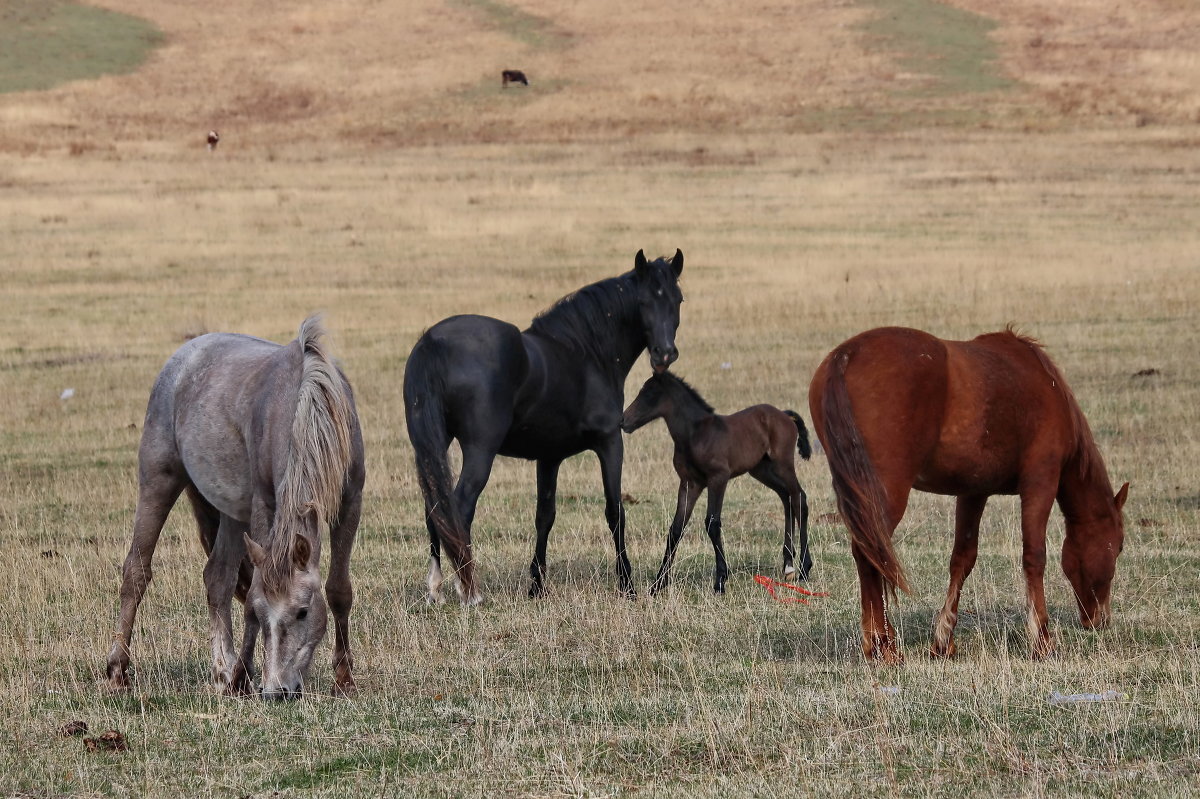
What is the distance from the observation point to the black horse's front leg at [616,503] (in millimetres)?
9688

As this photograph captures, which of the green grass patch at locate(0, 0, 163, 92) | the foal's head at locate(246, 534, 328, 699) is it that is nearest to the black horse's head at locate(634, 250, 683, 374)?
the foal's head at locate(246, 534, 328, 699)

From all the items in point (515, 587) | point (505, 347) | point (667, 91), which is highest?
point (667, 91)

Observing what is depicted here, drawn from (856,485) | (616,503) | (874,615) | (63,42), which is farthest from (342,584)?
(63,42)

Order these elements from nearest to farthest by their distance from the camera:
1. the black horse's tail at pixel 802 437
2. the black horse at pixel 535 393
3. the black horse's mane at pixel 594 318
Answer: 1. the black horse at pixel 535 393
2. the black horse's mane at pixel 594 318
3. the black horse's tail at pixel 802 437

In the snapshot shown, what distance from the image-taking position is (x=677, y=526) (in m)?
10.2

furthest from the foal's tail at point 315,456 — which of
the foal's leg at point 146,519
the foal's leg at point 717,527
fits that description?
the foal's leg at point 717,527

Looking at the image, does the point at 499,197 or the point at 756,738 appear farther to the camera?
the point at 499,197

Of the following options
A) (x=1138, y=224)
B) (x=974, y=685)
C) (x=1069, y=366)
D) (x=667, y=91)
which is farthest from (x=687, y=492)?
(x=667, y=91)

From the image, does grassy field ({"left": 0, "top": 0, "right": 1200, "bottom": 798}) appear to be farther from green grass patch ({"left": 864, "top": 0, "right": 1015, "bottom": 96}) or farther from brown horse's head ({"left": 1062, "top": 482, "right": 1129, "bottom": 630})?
green grass patch ({"left": 864, "top": 0, "right": 1015, "bottom": 96})

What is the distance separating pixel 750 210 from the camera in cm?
3722

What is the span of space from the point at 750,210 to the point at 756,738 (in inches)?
1273

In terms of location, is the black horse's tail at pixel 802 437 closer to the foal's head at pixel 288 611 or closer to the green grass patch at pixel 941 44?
the foal's head at pixel 288 611

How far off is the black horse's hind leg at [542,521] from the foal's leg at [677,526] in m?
0.77

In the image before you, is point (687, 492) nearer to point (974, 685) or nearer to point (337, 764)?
point (974, 685)
